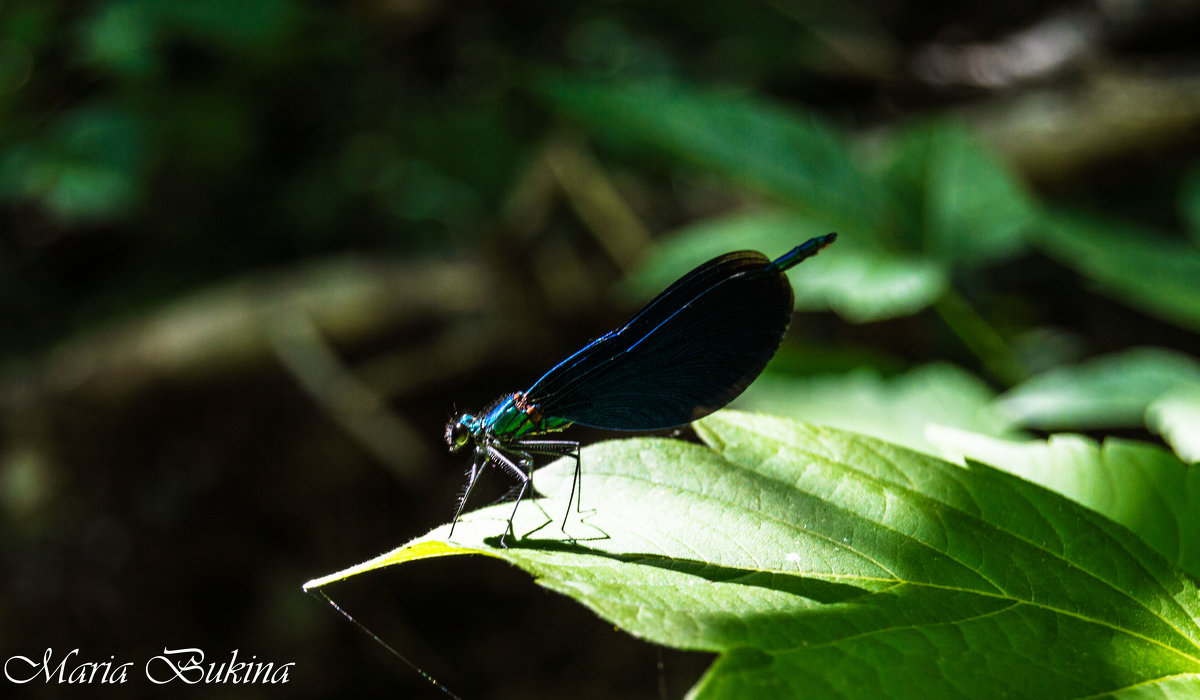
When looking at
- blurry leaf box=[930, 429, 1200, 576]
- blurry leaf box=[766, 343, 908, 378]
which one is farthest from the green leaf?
blurry leaf box=[766, 343, 908, 378]

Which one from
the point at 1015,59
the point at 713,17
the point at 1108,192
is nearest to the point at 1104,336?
the point at 1108,192

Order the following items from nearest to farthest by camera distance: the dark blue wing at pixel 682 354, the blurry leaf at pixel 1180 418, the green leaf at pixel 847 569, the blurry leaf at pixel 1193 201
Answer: the green leaf at pixel 847 569, the dark blue wing at pixel 682 354, the blurry leaf at pixel 1180 418, the blurry leaf at pixel 1193 201

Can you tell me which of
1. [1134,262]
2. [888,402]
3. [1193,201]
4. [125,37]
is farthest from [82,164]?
[1193,201]

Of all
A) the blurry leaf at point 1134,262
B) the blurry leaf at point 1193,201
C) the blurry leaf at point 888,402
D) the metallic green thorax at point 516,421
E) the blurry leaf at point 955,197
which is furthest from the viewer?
the blurry leaf at point 1193,201

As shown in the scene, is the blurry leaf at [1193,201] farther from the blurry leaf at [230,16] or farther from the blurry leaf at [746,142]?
the blurry leaf at [230,16]

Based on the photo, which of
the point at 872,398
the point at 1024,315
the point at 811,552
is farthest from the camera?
the point at 1024,315

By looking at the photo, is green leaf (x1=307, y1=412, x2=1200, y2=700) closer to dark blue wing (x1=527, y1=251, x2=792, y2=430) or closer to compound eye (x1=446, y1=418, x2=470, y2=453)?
dark blue wing (x1=527, y1=251, x2=792, y2=430)

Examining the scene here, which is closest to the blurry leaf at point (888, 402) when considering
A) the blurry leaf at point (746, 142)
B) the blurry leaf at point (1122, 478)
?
the blurry leaf at point (746, 142)

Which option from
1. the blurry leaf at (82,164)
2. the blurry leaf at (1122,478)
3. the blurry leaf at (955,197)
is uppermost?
the blurry leaf at (82,164)

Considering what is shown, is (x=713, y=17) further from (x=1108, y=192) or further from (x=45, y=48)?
(x=45, y=48)
